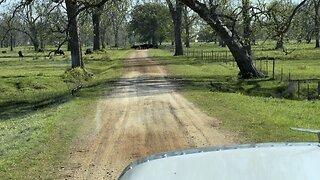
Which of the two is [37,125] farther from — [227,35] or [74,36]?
[74,36]

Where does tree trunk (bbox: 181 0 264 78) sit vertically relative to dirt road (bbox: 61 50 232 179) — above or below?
above

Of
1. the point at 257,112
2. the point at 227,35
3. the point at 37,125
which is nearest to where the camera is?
the point at 37,125

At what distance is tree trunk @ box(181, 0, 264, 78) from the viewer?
25.1 metres

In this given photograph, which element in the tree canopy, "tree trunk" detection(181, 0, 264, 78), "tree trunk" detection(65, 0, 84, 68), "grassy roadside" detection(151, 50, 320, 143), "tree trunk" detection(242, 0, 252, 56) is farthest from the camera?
the tree canopy

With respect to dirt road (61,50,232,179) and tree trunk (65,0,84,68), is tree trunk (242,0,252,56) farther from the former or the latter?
tree trunk (65,0,84,68)

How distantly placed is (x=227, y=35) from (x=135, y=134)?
A: 14.8 m

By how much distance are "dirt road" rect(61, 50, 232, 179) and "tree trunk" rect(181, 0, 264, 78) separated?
7883mm

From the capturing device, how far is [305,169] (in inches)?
117

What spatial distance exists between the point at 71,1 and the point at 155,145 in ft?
59.1

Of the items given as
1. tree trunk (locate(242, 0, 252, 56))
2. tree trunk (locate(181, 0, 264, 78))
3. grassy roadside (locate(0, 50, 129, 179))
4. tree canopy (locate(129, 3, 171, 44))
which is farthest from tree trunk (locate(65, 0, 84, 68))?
tree canopy (locate(129, 3, 171, 44))

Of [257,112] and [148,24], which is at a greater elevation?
[148,24]

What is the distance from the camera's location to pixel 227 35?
25328mm

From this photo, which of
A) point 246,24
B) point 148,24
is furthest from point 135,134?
point 148,24

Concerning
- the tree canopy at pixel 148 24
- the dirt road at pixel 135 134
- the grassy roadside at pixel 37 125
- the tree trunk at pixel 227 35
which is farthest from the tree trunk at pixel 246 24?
the tree canopy at pixel 148 24
